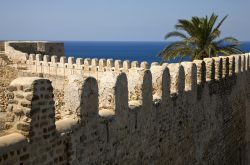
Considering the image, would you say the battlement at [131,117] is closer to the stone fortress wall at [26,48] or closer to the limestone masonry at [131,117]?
the limestone masonry at [131,117]

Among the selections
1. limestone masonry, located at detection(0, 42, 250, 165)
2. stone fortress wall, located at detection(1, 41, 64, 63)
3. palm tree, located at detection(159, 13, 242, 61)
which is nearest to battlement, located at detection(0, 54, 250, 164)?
limestone masonry, located at detection(0, 42, 250, 165)

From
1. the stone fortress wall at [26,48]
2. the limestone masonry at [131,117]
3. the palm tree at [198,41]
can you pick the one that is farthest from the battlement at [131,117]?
the stone fortress wall at [26,48]

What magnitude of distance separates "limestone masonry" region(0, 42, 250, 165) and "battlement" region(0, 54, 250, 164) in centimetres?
1

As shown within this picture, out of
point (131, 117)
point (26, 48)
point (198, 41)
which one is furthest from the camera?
point (26, 48)

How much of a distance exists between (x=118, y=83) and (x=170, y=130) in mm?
2400

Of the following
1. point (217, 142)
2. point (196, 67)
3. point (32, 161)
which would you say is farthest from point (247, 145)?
point (32, 161)

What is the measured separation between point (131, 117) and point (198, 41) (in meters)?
13.6

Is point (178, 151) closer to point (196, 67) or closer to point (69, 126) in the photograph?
point (196, 67)

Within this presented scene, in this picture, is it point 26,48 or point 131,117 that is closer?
point 131,117

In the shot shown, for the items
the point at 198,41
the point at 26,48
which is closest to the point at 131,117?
the point at 198,41

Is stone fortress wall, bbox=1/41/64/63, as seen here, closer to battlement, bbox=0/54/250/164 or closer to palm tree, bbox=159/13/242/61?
palm tree, bbox=159/13/242/61

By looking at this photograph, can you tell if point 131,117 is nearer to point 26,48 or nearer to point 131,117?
point 131,117

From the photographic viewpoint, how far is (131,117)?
22.8ft

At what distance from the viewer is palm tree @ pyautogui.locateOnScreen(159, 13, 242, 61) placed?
64.2 feet
